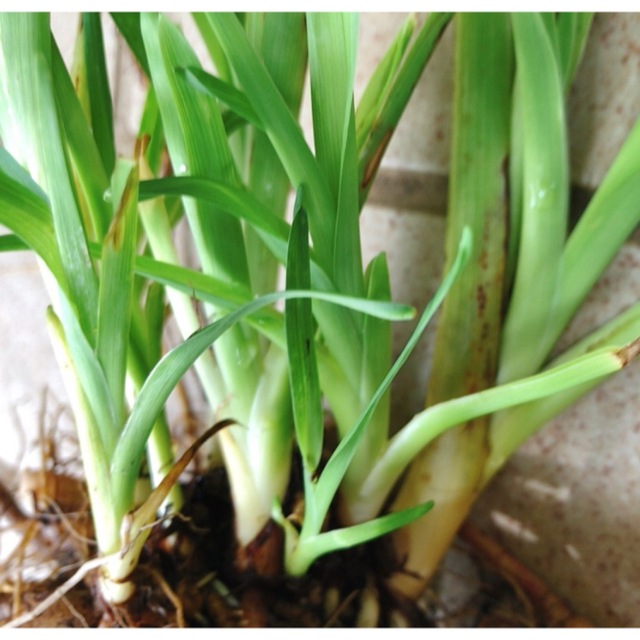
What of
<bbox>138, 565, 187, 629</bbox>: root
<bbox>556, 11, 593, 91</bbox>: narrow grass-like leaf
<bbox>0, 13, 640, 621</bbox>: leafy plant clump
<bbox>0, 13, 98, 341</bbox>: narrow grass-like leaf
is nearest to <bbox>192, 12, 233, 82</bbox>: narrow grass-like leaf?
<bbox>0, 13, 640, 621</bbox>: leafy plant clump

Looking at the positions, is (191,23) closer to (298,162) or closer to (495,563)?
(298,162)

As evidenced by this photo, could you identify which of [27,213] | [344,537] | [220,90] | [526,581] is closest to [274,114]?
[220,90]

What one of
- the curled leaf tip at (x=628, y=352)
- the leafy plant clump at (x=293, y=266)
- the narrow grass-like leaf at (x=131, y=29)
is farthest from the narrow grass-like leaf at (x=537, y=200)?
the narrow grass-like leaf at (x=131, y=29)

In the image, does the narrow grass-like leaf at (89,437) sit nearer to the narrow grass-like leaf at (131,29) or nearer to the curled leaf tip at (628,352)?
the narrow grass-like leaf at (131,29)

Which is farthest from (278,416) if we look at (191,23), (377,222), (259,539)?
(191,23)

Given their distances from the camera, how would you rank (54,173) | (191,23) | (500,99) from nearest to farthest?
(54,173) < (500,99) < (191,23)

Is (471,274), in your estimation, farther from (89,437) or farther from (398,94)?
(89,437)
